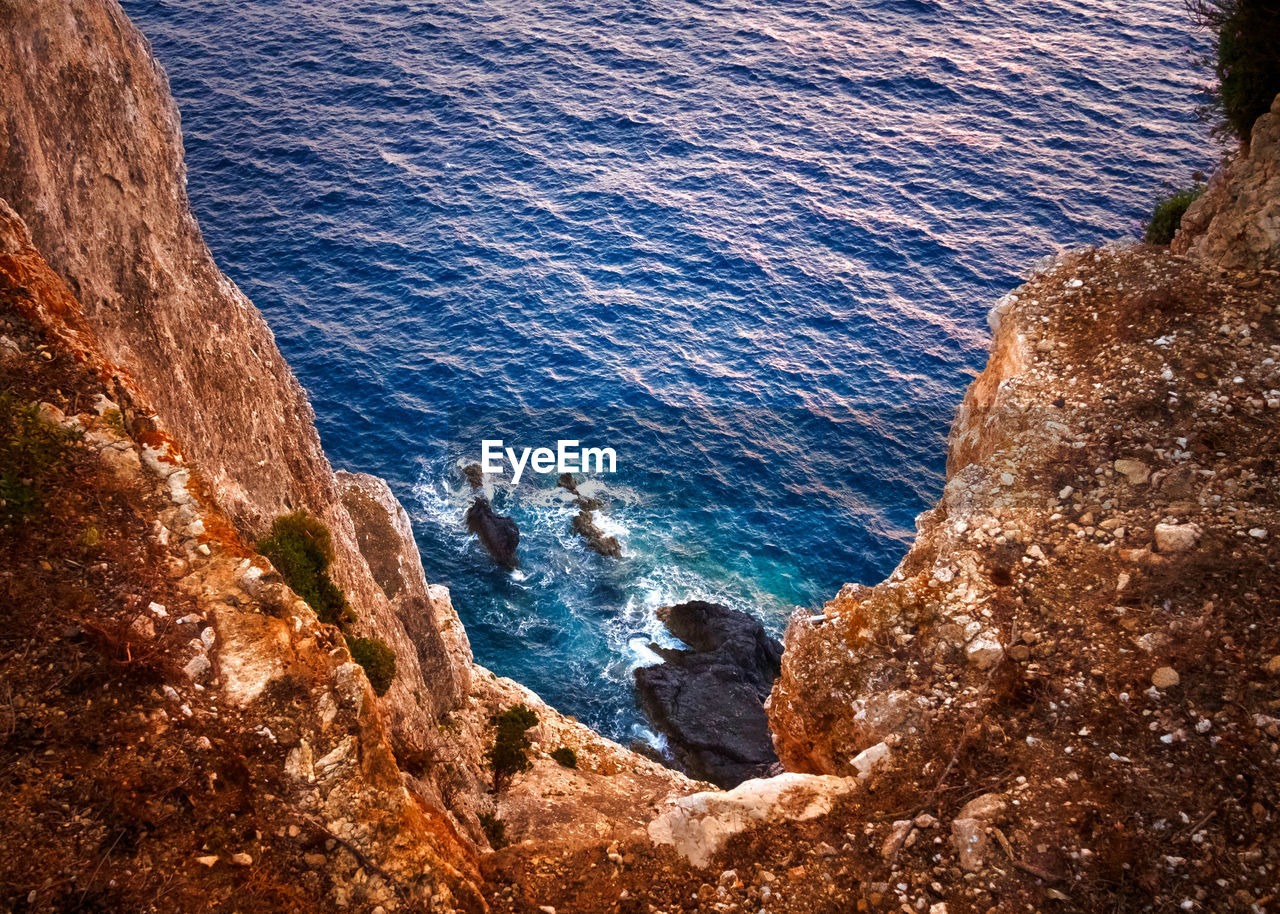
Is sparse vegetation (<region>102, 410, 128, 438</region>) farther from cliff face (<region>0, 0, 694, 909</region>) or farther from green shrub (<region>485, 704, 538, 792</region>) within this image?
green shrub (<region>485, 704, 538, 792</region>)

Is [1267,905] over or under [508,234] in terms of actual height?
over

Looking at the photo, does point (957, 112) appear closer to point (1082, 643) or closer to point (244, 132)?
point (244, 132)

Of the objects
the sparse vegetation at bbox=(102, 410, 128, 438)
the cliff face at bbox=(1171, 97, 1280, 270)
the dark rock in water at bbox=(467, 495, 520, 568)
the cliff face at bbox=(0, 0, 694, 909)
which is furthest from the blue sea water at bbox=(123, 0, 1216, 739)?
the sparse vegetation at bbox=(102, 410, 128, 438)

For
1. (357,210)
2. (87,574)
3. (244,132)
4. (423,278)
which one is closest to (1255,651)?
(87,574)

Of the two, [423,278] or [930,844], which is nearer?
[930,844]

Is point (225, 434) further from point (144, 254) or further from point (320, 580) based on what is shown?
point (144, 254)
